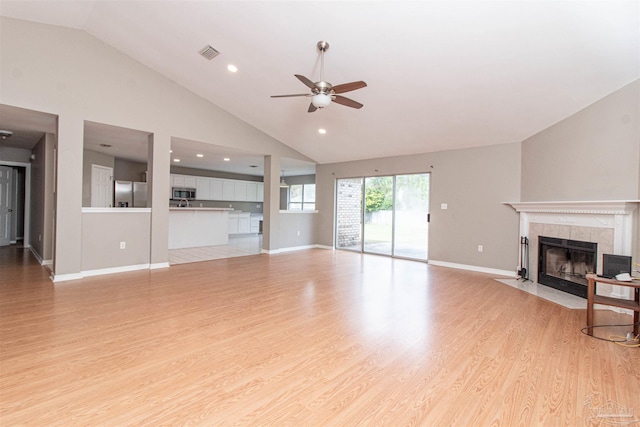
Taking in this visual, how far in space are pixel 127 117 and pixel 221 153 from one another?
7.86 feet

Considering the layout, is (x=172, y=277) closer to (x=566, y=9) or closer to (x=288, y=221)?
(x=288, y=221)

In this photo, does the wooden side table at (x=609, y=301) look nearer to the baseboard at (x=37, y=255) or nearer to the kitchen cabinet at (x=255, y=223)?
the baseboard at (x=37, y=255)

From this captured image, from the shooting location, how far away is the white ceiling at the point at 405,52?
2.94m

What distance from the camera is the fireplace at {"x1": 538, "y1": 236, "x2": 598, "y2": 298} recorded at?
3.98m

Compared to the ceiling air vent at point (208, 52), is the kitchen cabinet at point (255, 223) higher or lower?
lower

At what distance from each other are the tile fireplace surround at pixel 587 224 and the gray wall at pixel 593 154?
14 centimetres

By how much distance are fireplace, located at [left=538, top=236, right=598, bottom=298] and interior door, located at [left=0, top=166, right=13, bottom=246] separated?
11678 mm

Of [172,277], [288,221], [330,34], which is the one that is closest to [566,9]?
[330,34]

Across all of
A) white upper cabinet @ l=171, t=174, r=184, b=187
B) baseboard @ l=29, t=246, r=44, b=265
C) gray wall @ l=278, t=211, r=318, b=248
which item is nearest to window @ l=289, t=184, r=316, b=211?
gray wall @ l=278, t=211, r=318, b=248

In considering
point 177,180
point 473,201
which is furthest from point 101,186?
point 473,201

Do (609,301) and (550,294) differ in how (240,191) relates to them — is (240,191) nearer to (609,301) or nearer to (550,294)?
(550,294)

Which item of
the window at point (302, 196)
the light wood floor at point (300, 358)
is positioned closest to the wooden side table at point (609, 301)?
the light wood floor at point (300, 358)

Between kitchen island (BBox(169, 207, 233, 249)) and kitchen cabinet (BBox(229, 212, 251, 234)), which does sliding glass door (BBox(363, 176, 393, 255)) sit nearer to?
kitchen island (BBox(169, 207, 233, 249))

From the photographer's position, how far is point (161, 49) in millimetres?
4562
